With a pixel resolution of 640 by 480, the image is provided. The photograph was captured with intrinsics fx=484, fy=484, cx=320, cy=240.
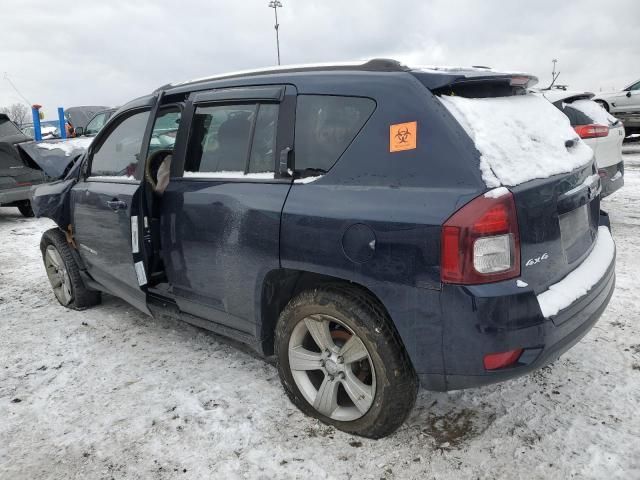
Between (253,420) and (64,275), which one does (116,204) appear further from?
(253,420)

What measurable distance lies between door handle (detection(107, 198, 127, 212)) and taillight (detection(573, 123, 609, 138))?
16.4 ft

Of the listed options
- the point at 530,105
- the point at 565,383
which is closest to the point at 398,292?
the point at 530,105

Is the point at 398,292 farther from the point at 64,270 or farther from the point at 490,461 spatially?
the point at 64,270

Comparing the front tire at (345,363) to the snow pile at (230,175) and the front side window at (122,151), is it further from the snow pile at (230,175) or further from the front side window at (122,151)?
the front side window at (122,151)

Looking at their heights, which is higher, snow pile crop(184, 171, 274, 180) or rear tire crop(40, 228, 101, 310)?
snow pile crop(184, 171, 274, 180)

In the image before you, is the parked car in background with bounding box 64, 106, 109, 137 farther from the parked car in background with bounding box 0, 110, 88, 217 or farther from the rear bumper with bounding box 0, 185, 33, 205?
the rear bumper with bounding box 0, 185, 33, 205

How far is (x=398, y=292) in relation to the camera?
2.05m

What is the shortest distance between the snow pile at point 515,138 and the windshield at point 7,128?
29.7ft

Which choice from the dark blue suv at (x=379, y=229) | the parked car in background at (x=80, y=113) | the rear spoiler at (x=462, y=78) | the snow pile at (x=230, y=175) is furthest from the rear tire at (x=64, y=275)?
the parked car in background at (x=80, y=113)

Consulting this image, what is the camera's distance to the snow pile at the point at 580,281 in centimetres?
205

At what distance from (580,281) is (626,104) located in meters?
14.9

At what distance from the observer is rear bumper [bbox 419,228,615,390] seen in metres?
1.91

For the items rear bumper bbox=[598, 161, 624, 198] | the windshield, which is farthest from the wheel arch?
the windshield

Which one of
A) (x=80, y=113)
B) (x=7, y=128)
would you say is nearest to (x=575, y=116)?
(x=7, y=128)
